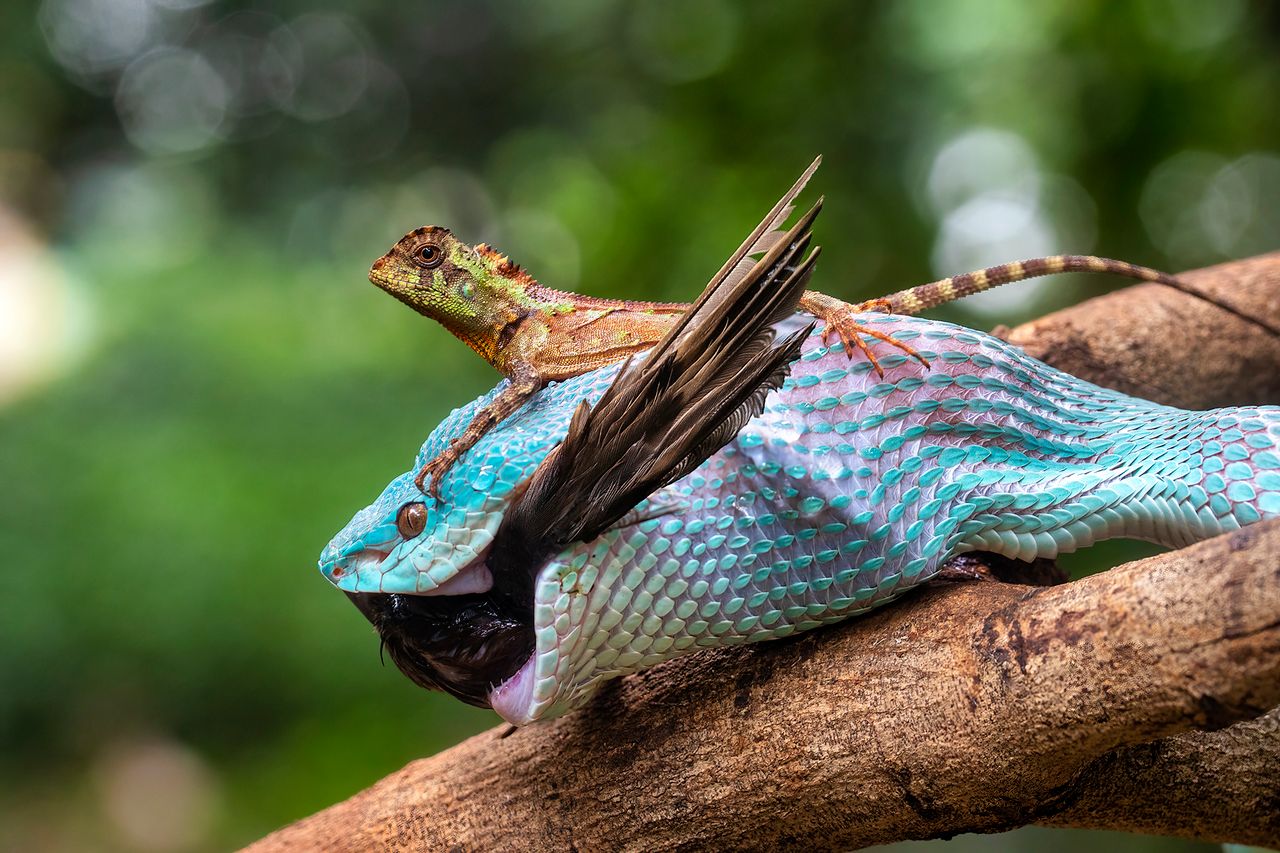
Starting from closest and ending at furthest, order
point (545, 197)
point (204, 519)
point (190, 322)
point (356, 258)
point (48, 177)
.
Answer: point (545, 197) → point (204, 519) → point (190, 322) → point (356, 258) → point (48, 177)

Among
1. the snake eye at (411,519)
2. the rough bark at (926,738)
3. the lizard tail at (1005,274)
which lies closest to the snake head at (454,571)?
the snake eye at (411,519)

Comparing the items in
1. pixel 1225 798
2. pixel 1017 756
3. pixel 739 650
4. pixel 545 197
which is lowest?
pixel 1225 798

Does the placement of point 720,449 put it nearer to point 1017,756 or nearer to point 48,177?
point 1017,756

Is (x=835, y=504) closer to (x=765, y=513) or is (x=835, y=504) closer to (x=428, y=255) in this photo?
(x=765, y=513)

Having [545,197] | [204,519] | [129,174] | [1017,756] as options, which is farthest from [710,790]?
[129,174]

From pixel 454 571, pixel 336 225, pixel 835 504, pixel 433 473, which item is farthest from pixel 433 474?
pixel 336 225

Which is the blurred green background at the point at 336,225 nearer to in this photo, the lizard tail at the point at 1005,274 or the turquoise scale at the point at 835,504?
the lizard tail at the point at 1005,274

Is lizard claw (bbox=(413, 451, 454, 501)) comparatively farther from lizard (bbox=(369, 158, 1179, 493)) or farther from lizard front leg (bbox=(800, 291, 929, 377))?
lizard front leg (bbox=(800, 291, 929, 377))
